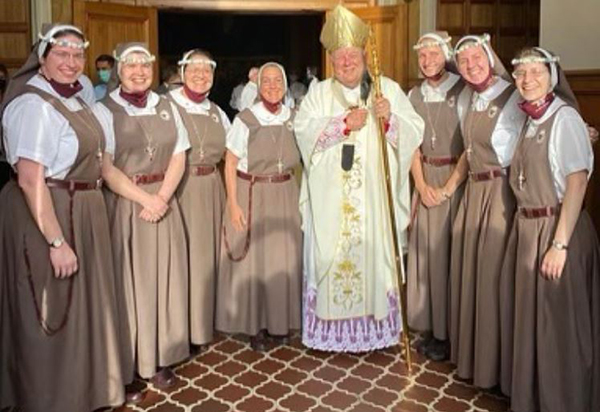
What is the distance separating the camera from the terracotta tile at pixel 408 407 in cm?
307

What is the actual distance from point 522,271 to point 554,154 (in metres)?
0.50

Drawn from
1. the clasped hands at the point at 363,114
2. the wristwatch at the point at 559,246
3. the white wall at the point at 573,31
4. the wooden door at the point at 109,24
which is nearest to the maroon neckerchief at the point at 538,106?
the wristwatch at the point at 559,246

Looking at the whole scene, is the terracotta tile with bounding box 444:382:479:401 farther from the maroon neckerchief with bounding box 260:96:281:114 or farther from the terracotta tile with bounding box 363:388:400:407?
the maroon neckerchief with bounding box 260:96:281:114

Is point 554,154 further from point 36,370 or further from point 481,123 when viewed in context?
point 36,370

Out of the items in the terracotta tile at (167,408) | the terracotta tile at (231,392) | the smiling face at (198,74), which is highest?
the smiling face at (198,74)

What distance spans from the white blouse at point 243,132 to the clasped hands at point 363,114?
43cm

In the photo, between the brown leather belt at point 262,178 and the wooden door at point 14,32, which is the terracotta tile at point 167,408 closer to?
the brown leather belt at point 262,178

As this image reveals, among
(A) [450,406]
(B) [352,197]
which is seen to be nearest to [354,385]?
(A) [450,406]

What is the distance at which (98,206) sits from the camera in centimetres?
287

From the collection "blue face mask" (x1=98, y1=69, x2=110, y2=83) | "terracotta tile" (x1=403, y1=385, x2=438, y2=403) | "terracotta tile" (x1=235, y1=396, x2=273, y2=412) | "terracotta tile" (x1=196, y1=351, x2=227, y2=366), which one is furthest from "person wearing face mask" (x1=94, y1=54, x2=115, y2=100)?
"terracotta tile" (x1=403, y1=385, x2=438, y2=403)

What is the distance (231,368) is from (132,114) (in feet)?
4.61

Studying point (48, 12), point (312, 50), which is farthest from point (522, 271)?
point (312, 50)

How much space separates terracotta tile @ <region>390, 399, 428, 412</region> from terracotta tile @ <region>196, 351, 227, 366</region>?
3.43 ft

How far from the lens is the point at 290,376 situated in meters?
3.46
